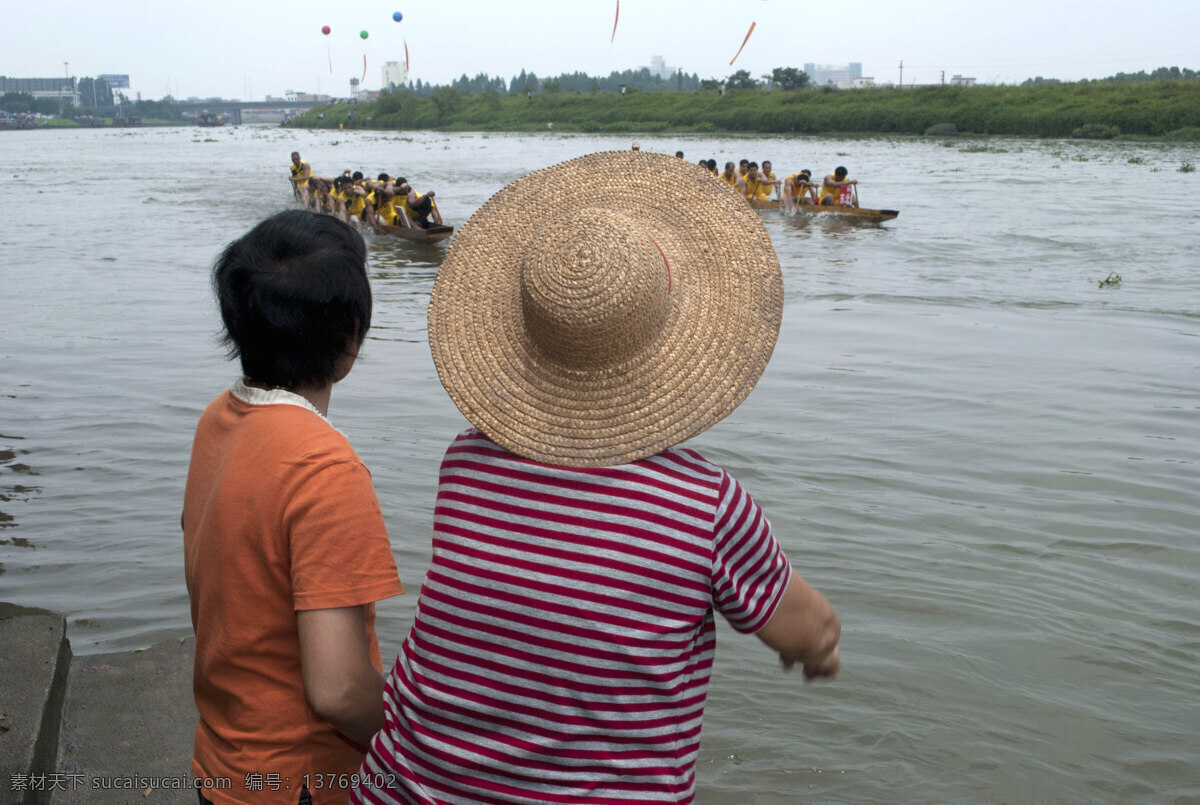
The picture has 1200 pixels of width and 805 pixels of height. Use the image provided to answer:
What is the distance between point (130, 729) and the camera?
122 inches

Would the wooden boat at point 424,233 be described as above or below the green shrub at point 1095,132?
below

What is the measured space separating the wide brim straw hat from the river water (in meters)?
2.24

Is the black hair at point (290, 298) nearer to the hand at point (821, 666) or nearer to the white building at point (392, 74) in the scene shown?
the hand at point (821, 666)

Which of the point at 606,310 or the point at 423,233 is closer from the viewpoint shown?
the point at 606,310

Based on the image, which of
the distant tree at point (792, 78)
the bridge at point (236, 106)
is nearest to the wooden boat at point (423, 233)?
the distant tree at point (792, 78)

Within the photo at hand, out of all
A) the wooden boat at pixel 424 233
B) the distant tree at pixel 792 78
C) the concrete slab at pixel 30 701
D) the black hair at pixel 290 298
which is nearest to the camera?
the black hair at pixel 290 298

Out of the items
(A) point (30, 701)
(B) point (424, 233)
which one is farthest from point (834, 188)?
(A) point (30, 701)

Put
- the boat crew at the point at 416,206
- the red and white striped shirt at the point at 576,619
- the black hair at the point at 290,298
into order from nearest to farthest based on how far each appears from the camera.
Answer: the red and white striped shirt at the point at 576,619
the black hair at the point at 290,298
the boat crew at the point at 416,206

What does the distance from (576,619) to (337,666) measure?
0.41m

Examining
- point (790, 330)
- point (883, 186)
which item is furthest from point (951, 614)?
point (883, 186)

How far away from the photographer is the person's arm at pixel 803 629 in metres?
1.43

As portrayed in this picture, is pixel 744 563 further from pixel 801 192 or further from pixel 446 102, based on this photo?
pixel 446 102

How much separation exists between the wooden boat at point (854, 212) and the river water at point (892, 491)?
4102mm

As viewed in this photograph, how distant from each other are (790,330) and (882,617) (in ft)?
19.1
